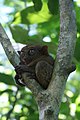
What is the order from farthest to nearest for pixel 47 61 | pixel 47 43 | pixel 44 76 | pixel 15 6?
1. pixel 15 6
2. pixel 47 43
3. pixel 47 61
4. pixel 44 76

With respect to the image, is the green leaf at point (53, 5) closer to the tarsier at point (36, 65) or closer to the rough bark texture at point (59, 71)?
the tarsier at point (36, 65)

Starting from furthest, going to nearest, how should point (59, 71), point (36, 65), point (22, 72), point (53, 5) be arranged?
point (53, 5) → point (36, 65) → point (22, 72) → point (59, 71)

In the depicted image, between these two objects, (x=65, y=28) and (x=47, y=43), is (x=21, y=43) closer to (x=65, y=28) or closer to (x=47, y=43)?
(x=47, y=43)

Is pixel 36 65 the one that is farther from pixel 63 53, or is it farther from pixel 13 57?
pixel 63 53

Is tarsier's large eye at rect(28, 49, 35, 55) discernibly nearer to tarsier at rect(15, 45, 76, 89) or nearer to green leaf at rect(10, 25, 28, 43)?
tarsier at rect(15, 45, 76, 89)

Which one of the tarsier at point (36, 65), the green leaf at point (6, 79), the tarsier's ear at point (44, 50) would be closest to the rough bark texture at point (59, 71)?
the tarsier at point (36, 65)

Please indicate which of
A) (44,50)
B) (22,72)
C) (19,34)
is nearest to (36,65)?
(22,72)

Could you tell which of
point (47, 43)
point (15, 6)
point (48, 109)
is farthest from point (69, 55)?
point (15, 6)

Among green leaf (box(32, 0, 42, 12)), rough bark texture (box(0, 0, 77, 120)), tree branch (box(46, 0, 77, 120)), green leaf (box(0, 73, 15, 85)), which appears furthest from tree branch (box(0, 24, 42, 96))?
green leaf (box(0, 73, 15, 85))
